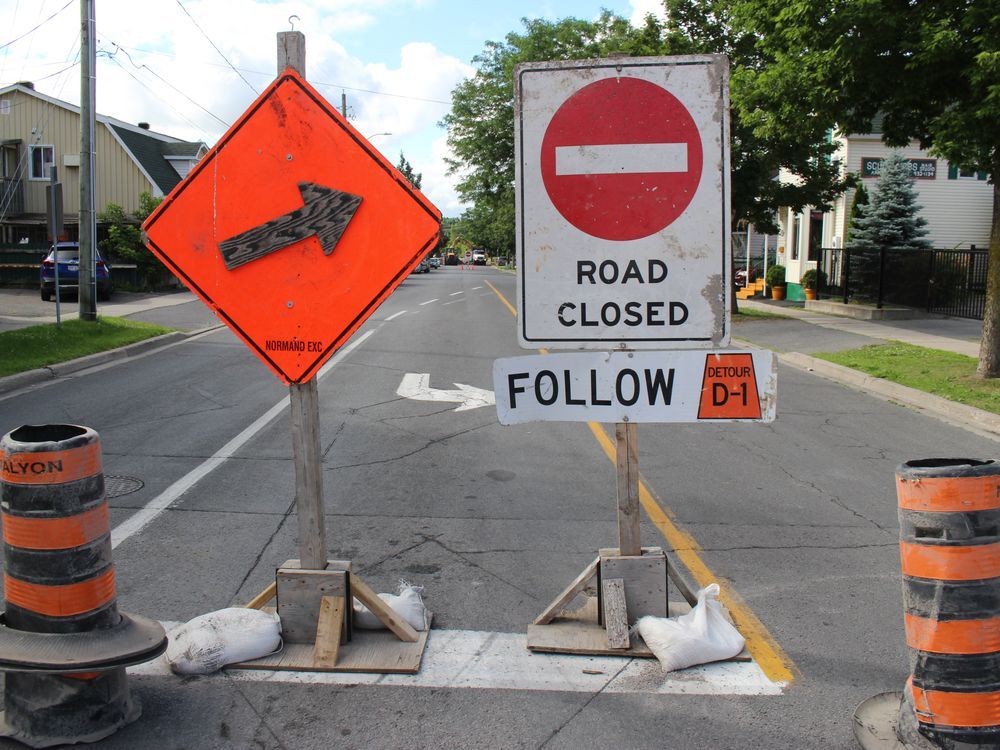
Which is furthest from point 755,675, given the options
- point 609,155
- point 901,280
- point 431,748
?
point 901,280

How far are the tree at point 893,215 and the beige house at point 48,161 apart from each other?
28740 mm

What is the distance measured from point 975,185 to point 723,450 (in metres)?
27.7

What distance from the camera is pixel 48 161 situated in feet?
131

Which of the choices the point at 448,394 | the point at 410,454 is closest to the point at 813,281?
the point at 448,394

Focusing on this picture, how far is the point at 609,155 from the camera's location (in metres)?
4.08

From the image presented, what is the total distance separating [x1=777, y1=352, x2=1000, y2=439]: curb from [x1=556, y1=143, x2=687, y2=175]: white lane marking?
750 cm

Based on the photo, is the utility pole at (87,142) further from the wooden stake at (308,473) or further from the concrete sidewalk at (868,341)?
the wooden stake at (308,473)

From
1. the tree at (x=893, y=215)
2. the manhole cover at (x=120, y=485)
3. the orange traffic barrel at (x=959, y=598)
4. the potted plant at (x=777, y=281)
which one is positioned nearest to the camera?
the orange traffic barrel at (x=959, y=598)

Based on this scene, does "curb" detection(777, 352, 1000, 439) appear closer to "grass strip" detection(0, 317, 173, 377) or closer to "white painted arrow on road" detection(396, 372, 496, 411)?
"white painted arrow on road" detection(396, 372, 496, 411)

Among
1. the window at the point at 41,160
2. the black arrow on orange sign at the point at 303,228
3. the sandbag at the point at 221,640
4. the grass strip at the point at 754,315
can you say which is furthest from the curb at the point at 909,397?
the window at the point at 41,160

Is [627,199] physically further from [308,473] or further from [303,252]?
[308,473]

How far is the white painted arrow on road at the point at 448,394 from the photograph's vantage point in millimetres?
11273

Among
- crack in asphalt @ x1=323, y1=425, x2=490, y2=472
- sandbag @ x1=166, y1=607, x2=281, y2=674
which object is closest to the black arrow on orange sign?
sandbag @ x1=166, y1=607, x2=281, y2=674

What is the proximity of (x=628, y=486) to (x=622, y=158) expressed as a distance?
1.51 m
